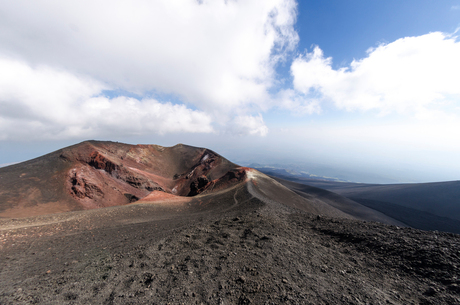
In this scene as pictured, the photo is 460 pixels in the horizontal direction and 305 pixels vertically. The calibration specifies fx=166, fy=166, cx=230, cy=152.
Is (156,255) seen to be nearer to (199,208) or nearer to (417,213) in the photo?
(199,208)

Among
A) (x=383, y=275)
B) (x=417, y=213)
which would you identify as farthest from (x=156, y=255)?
(x=417, y=213)

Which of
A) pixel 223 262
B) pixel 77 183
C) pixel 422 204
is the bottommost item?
pixel 422 204

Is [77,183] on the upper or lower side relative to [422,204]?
upper

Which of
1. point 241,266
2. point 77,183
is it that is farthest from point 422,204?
point 77,183

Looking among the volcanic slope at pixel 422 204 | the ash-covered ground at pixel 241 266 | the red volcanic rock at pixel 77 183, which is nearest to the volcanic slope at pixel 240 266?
the ash-covered ground at pixel 241 266

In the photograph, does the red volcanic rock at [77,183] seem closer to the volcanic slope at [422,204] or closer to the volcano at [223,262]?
the volcano at [223,262]

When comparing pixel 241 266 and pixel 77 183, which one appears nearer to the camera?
pixel 241 266

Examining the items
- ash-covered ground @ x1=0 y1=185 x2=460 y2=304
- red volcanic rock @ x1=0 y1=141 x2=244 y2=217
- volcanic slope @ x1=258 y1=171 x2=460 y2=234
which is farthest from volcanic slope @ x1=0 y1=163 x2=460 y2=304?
volcanic slope @ x1=258 y1=171 x2=460 y2=234

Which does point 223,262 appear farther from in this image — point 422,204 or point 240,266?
point 422,204
